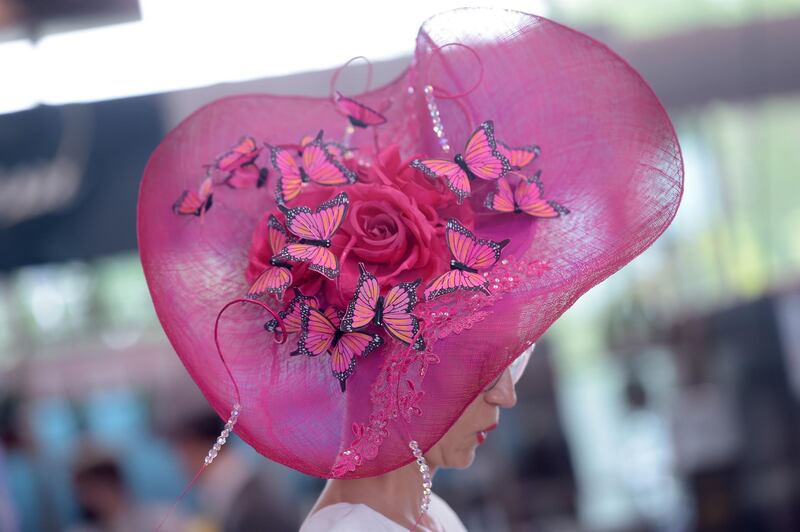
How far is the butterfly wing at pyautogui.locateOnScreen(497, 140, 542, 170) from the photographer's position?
45.4 inches

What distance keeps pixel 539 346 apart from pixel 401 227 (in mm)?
2351

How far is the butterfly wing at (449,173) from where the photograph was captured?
1094 mm

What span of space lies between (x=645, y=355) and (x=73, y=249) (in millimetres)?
2026

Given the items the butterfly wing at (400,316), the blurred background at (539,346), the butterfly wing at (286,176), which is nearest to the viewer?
the butterfly wing at (400,316)

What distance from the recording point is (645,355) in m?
3.40

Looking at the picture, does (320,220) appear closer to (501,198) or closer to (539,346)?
(501,198)

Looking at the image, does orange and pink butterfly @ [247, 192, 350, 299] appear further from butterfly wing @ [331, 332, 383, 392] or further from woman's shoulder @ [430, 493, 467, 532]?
woman's shoulder @ [430, 493, 467, 532]

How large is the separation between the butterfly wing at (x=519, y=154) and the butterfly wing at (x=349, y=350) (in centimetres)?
28

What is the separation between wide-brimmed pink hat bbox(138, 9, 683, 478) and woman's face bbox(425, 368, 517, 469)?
0.49 feet

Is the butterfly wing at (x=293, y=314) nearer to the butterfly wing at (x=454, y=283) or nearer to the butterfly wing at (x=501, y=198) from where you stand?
the butterfly wing at (x=454, y=283)

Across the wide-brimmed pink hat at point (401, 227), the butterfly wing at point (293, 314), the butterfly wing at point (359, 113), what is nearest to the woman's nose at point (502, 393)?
the wide-brimmed pink hat at point (401, 227)

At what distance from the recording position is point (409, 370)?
106 centimetres

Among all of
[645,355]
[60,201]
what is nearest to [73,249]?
[60,201]

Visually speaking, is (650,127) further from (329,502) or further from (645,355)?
(645,355)
